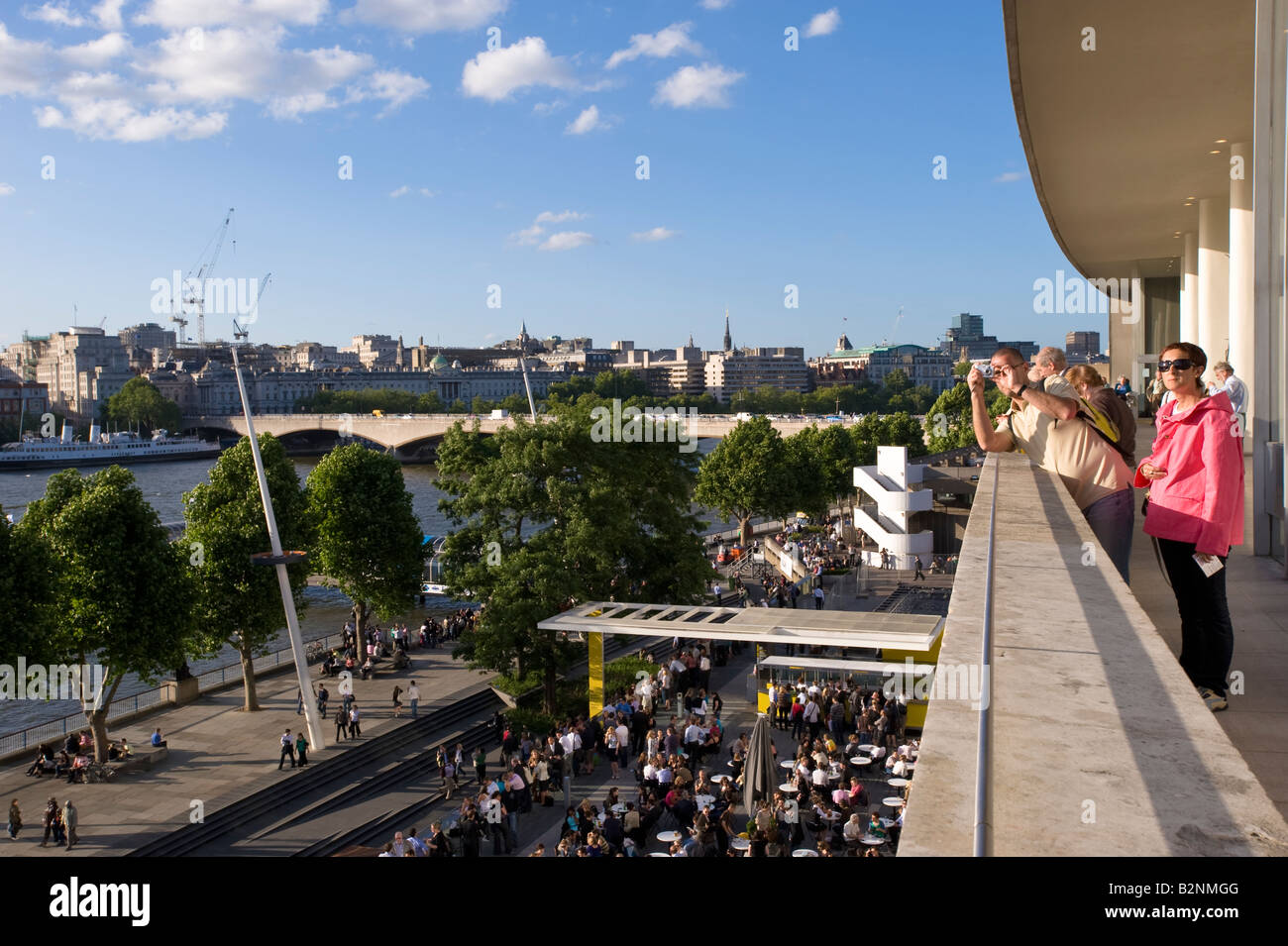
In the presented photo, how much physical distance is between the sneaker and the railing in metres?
18.7

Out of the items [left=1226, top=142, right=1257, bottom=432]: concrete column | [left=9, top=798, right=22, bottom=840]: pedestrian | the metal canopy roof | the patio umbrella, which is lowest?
[left=9, top=798, right=22, bottom=840]: pedestrian

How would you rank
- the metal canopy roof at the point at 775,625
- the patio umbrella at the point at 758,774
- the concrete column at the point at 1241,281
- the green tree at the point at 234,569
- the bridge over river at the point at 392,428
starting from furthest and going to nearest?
the bridge over river at the point at 392,428 < the green tree at the point at 234,569 < the concrete column at the point at 1241,281 < the metal canopy roof at the point at 775,625 < the patio umbrella at the point at 758,774

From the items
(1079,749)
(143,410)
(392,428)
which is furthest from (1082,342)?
(1079,749)

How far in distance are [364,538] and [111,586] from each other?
8195mm

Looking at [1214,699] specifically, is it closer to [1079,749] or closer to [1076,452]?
[1076,452]

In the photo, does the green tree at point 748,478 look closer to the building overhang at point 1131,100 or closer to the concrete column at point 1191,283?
the concrete column at point 1191,283

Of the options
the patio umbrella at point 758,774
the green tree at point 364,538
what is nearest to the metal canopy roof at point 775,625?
the patio umbrella at point 758,774

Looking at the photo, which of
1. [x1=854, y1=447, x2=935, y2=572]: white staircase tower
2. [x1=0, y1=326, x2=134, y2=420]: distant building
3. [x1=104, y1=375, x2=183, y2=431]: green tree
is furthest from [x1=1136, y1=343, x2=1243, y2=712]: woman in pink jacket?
[x1=0, y1=326, x2=134, y2=420]: distant building

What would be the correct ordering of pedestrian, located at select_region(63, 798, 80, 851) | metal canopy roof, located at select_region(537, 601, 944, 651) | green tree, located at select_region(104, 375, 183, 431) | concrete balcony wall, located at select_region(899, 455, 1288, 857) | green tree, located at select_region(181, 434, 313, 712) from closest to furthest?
concrete balcony wall, located at select_region(899, 455, 1288, 857)
metal canopy roof, located at select_region(537, 601, 944, 651)
pedestrian, located at select_region(63, 798, 80, 851)
green tree, located at select_region(181, 434, 313, 712)
green tree, located at select_region(104, 375, 183, 431)

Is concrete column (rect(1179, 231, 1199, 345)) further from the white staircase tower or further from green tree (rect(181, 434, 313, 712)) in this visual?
green tree (rect(181, 434, 313, 712))

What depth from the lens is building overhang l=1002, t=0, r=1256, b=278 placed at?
11.2m

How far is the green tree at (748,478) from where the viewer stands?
41.6m

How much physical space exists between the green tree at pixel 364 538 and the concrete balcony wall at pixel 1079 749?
22519 millimetres

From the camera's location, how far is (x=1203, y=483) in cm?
434
